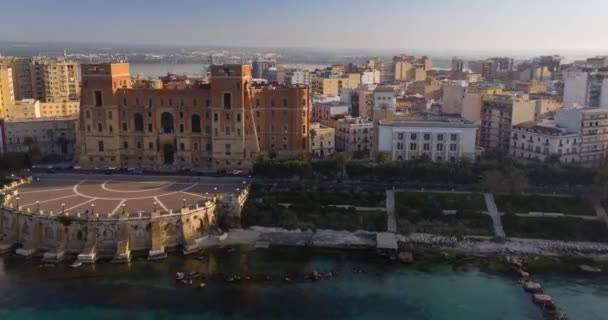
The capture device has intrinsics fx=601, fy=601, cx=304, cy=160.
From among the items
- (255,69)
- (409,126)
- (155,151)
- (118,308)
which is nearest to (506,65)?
(255,69)

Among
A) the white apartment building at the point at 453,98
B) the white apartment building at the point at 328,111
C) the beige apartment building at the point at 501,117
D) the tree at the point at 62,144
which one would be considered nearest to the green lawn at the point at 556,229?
the beige apartment building at the point at 501,117

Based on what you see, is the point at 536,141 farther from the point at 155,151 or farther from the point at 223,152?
the point at 155,151

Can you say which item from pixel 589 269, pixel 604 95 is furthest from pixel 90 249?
pixel 604 95

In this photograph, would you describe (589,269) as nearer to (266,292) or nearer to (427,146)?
(427,146)

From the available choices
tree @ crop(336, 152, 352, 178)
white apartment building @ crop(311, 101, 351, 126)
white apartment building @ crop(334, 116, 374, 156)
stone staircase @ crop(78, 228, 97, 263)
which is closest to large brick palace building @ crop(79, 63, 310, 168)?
tree @ crop(336, 152, 352, 178)

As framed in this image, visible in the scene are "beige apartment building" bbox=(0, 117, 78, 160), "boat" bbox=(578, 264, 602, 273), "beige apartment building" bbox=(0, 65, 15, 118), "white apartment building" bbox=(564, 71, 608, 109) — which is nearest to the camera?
"boat" bbox=(578, 264, 602, 273)

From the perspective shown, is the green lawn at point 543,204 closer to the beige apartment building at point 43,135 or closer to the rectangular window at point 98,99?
the rectangular window at point 98,99

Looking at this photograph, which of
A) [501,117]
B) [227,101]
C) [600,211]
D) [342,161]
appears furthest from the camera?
[501,117]

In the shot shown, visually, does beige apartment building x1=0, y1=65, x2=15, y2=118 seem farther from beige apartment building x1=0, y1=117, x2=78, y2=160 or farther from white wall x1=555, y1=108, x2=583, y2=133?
white wall x1=555, y1=108, x2=583, y2=133
